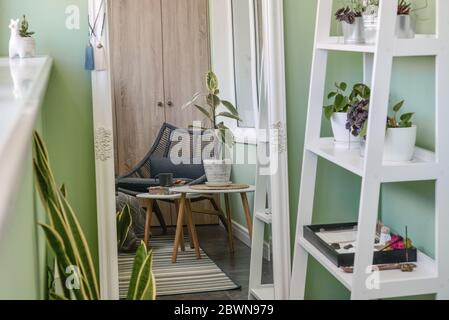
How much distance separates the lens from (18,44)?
235cm

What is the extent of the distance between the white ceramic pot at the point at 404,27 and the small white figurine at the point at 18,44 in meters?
1.20

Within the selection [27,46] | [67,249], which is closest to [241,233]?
[27,46]

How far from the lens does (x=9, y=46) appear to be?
2404 millimetres

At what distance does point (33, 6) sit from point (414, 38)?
4.28 feet

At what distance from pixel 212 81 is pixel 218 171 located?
0.39 metres

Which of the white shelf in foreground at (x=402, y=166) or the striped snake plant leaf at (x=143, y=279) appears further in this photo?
the white shelf in foreground at (x=402, y=166)

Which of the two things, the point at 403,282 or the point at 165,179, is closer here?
the point at 403,282

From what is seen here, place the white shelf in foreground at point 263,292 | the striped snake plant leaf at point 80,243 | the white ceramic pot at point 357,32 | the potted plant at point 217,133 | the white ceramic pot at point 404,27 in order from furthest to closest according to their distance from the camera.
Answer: the potted plant at point 217,133, the white shelf in foreground at point 263,292, the white ceramic pot at point 357,32, the white ceramic pot at point 404,27, the striped snake plant leaf at point 80,243

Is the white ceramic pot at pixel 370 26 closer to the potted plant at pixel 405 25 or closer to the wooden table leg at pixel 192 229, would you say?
the potted plant at pixel 405 25

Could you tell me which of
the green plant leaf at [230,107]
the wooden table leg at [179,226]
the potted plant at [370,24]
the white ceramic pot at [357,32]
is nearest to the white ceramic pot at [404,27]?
the potted plant at [370,24]

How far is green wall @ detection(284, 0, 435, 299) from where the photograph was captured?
2447mm

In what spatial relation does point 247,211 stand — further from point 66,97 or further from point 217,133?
point 66,97

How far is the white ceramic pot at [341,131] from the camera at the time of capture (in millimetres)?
2570
